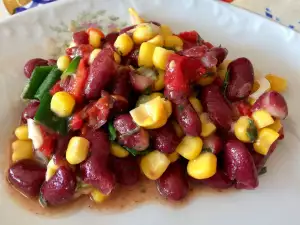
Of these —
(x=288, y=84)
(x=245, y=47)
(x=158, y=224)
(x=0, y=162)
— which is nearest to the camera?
(x=158, y=224)

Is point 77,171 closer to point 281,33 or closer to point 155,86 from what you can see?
point 155,86

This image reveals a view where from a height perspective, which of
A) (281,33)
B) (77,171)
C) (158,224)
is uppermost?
(281,33)

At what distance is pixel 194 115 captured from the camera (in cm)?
169

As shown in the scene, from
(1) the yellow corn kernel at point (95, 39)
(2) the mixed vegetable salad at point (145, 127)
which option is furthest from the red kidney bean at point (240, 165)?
(1) the yellow corn kernel at point (95, 39)

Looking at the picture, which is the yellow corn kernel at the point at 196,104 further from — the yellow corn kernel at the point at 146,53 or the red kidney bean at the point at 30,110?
the red kidney bean at the point at 30,110

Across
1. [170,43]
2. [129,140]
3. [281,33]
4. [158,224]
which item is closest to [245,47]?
[281,33]

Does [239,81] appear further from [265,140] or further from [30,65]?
[30,65]

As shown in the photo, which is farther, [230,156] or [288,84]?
[288,84]

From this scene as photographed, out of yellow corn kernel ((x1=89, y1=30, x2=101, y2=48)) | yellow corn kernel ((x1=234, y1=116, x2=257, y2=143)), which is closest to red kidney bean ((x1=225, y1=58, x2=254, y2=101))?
yellow corn kernel ((x1=234, y1=116, x2=257, y2=143))

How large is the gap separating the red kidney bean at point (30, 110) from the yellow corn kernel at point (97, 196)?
375mm

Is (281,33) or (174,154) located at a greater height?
(281,33)

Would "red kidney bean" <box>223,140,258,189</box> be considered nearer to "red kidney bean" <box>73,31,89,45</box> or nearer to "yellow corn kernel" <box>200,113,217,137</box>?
"yellow corn kernel" <box>200,113,217,137</box>

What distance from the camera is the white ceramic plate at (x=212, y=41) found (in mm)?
1695

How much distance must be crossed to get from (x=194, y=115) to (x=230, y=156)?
7.8 inches
